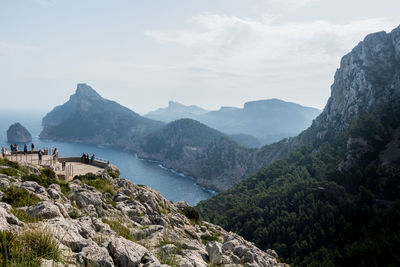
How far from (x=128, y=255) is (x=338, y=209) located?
6314 cm

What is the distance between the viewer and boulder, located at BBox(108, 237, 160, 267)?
864cm

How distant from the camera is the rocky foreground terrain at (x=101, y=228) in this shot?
28.0ft

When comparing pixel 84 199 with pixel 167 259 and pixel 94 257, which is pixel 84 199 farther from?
pixel 94 257

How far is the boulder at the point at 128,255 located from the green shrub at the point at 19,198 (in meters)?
7.58

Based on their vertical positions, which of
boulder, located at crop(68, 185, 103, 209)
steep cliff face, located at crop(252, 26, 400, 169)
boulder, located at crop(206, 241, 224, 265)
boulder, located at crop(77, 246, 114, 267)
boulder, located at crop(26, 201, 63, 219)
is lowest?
boulder, located at crop(206, 241, 224, 265)

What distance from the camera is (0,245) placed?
6.97 metres

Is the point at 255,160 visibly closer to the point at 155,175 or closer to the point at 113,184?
the point at 155,175

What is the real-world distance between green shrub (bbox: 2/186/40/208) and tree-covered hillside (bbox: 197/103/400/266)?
139ft

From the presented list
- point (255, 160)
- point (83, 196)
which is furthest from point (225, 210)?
point (255, 160)

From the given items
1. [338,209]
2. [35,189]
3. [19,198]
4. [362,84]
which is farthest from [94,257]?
[362,84]

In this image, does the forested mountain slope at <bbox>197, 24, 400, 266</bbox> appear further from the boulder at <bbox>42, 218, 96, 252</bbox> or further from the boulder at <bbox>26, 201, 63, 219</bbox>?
the boulder at <bbox>26, 201, 63, 219</bbox>

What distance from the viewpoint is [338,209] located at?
6028cm

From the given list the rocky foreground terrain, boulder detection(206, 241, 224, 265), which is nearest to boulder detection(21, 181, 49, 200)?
the rocky foreground terrain

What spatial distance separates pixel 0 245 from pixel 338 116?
402 feet
